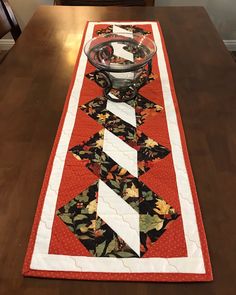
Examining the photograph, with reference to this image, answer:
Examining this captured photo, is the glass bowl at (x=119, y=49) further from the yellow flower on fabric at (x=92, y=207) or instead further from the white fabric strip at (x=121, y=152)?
the yellow flower on fabric at (x=92, y=207)

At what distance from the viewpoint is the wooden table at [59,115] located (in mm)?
581

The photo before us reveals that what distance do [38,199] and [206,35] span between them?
1085 millimetres

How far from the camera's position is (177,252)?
0.61 m

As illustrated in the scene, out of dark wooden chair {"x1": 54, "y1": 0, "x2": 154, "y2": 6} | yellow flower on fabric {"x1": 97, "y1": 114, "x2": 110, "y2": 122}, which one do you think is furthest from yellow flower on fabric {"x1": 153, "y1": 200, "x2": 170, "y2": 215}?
dark wooden chair {"x1": 54, "y1": 0, "x2": 154, "y2": 6}

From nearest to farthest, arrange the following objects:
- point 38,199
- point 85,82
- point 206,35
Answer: point 38,199
point 85,82
point 206,35

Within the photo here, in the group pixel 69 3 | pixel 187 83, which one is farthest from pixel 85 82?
pixel 69 3

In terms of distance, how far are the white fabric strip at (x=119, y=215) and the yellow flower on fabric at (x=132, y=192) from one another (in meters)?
0.02

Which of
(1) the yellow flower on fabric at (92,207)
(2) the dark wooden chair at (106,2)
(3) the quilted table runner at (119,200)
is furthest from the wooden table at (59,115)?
(2) the dark wooden chair at (106,2)

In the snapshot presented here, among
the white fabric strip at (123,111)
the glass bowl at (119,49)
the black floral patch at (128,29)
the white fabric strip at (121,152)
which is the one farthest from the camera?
the black floral patch at (128,29)

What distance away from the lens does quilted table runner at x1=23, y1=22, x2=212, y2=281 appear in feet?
1.96

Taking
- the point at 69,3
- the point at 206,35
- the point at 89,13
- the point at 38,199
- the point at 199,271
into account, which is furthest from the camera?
the point at 69,3

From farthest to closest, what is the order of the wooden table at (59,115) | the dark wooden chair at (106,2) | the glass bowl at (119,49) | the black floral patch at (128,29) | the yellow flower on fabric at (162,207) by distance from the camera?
1. the dark wooden chair at (106,2)
2. the black floral patch at (128,29)
3. the glass bowl at (119,49)
4. the yellow flower on fabric at (162,207)
5. the wooden table at (59,115)

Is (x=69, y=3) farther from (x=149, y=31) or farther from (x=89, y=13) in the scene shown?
(x=149, y=31)

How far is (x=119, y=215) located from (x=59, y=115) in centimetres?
42
